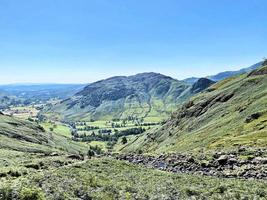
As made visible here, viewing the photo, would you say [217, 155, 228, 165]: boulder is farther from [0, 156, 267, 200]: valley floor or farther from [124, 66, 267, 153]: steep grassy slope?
[124, 66, 267, 153]: steep grassy slope

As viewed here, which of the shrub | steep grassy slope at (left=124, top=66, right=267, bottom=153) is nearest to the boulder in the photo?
steep grassy slope at (left=124, top=66, right=267, bottom=153)

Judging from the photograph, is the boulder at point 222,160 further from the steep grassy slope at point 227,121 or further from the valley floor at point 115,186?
the steep grassy slope at point 227,121

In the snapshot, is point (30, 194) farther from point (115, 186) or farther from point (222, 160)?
point (222, 160)

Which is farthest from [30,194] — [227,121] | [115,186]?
[227,121]

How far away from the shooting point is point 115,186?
3684 centimetres

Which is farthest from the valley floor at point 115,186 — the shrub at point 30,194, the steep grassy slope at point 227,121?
the steep grassy slope at point 227,121

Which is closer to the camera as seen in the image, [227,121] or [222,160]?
[222,160]

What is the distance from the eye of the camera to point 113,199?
1316 inches

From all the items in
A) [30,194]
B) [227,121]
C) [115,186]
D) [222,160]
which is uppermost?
[30,194]

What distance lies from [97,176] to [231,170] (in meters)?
20.8

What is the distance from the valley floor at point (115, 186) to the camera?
32.2 metres

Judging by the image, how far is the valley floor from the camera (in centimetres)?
3219

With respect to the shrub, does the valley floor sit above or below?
below

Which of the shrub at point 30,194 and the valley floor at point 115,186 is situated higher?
the shrub at point 30,194
